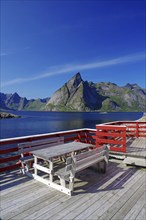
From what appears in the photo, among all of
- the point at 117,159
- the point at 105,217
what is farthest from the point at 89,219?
the point at 117,159

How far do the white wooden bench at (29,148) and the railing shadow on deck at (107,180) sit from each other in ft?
5.32

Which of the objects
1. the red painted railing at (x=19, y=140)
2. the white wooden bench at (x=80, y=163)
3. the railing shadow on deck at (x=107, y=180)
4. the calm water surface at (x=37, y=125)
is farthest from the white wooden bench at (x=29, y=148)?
the calm water surface at (x=37, y=125)

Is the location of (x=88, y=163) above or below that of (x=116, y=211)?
above

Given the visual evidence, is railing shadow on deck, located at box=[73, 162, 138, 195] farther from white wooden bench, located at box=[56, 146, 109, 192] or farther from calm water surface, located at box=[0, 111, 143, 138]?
calm water surface, located at box=[0, 111, 143, 138]

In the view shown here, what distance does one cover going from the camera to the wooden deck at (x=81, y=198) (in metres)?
3.33

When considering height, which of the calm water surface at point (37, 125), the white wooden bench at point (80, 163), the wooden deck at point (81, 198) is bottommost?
the calm water surface at point (37, 125)

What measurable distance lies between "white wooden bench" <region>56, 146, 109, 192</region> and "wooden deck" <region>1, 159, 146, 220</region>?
287 millimetres

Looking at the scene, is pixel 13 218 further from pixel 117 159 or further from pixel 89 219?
pixel 117 159

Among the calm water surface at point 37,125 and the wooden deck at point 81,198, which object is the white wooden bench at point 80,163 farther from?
the calm water surface at point 37,125

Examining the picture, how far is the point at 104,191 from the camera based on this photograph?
430 centimetres

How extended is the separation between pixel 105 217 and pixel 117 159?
3.93m

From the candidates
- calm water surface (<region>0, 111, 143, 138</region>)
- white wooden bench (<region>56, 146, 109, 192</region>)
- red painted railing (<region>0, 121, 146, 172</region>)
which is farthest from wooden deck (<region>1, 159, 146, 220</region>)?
calm water surface (<region>0, 111, 143, 138</region>)

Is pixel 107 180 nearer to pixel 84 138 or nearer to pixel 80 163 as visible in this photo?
pixel 80 163

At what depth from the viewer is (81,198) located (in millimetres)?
3938
